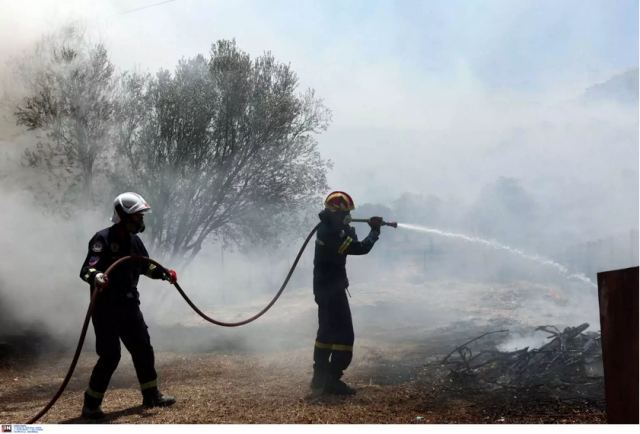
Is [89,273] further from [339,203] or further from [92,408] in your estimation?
[339,203]

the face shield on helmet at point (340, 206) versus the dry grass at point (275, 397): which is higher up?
the face shield on helmet at point (340, 206)

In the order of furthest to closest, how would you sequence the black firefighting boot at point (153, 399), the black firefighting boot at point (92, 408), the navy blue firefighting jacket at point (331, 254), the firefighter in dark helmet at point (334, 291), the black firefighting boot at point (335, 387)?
the navy blue firefighting jacket at point (331, 254) → the firefighter in dark helmet at point (334, 291) → the black firefighting boot at point (335, 387) → the black firefighting boot at point (153, 399) → the black firefighting boot at point (92, 408)

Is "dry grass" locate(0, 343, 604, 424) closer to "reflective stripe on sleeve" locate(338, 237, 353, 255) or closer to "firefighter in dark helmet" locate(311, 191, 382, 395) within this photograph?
"firefighter in dark helmet" locate(311, 191, 382, 395)

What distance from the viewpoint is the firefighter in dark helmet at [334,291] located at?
18.6ft

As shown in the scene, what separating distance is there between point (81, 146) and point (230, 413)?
784 centimetres

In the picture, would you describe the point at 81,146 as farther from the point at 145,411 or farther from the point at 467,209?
the point at 467,209

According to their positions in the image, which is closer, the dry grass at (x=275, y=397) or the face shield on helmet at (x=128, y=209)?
the dry grass at (x=275, y=397)

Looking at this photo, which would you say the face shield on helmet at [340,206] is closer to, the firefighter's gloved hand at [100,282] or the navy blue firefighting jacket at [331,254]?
the navy blue firefighting jacket at [331,254]

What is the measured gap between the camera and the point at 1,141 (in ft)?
37.2

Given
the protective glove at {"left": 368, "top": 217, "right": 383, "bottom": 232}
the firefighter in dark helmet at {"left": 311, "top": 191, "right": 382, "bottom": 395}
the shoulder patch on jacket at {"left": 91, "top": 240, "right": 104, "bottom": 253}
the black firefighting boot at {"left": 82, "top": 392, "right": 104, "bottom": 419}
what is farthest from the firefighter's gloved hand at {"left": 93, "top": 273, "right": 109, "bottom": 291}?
the protective glove at {"left": 368, "top": 217, "right": 383, "bottom": 232}

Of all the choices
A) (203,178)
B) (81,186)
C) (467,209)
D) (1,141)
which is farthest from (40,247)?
(467,209)

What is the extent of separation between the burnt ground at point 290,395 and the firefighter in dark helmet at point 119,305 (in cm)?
25

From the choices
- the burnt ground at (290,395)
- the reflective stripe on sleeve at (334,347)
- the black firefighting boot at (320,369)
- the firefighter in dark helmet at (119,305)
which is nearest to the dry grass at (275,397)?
the burnt ground at (290,395)

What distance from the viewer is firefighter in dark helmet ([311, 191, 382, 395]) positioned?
5.66 meters
